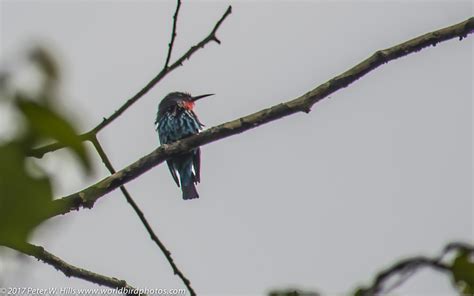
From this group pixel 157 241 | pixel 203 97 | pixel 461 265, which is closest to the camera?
pixel 461 265

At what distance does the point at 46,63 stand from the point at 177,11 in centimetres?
214

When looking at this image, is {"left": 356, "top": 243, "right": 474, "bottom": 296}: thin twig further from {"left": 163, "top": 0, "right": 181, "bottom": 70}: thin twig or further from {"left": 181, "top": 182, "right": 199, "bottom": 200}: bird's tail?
{"left": 181, "top": 182, "right": 199, "bottom": 200}: bird's tail

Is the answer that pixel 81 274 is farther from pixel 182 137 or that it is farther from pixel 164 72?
pixel 182 137

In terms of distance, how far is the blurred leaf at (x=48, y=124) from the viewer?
0.66 m

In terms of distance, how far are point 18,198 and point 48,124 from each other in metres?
0.07

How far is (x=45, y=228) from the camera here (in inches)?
28.6

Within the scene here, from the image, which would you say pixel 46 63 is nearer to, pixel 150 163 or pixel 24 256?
pixel 24 256

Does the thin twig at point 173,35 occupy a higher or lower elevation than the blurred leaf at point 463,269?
higher

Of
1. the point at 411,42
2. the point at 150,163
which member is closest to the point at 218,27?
the point at 150,163

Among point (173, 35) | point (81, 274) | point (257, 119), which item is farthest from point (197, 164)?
point (173, 35)

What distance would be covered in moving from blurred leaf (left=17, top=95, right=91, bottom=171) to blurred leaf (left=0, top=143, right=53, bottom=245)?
0.03 metres

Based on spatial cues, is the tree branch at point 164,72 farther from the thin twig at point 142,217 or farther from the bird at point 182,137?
the bird at point 182,137

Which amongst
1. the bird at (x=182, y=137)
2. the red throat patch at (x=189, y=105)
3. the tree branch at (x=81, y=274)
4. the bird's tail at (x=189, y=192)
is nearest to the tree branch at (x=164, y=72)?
the tree branch at (x=81, y=274)

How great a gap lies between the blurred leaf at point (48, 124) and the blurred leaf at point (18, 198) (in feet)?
0.11
